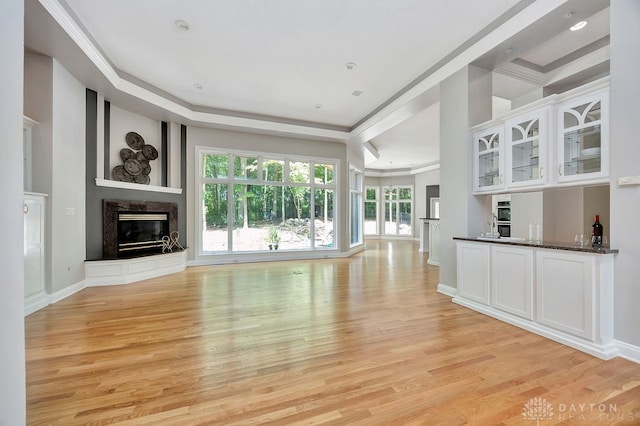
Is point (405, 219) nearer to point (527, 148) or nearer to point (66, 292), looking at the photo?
point (527, 148)

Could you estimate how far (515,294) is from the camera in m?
3.06

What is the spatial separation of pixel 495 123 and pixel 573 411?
3056mm

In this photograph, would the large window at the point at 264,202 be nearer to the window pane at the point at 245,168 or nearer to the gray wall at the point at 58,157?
the window pane at the point at 245,168

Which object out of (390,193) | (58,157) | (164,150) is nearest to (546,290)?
(58,157)

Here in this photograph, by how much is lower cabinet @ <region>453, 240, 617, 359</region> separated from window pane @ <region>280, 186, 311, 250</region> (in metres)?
4.80

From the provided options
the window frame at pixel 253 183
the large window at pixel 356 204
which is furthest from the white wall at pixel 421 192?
the window frame at pixel 253 183

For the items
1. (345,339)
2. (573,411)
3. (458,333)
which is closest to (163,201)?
(345,339)

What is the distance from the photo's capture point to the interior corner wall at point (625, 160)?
2320mm

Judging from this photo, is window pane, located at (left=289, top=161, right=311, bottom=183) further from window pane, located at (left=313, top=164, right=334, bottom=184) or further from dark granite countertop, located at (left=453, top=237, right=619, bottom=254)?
dark granite countertop, located at (left=453, top=237, right=619, bottom=254)

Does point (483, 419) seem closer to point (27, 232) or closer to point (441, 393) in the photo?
point (441, 393)

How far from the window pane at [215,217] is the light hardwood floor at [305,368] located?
3098 mm

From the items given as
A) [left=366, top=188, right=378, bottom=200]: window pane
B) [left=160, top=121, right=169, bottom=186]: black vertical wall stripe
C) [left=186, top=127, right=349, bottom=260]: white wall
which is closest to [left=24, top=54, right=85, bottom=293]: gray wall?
[left=160, top=121, right=169, bottom=186]: black vertical wall stripe

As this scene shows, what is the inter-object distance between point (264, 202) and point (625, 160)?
653 centimetres

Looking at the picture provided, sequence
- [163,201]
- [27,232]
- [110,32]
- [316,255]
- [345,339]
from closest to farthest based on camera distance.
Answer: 1. [345,339]
2. [27,232]
3. [110,32]
4. [163,201]
5. [316,255]
